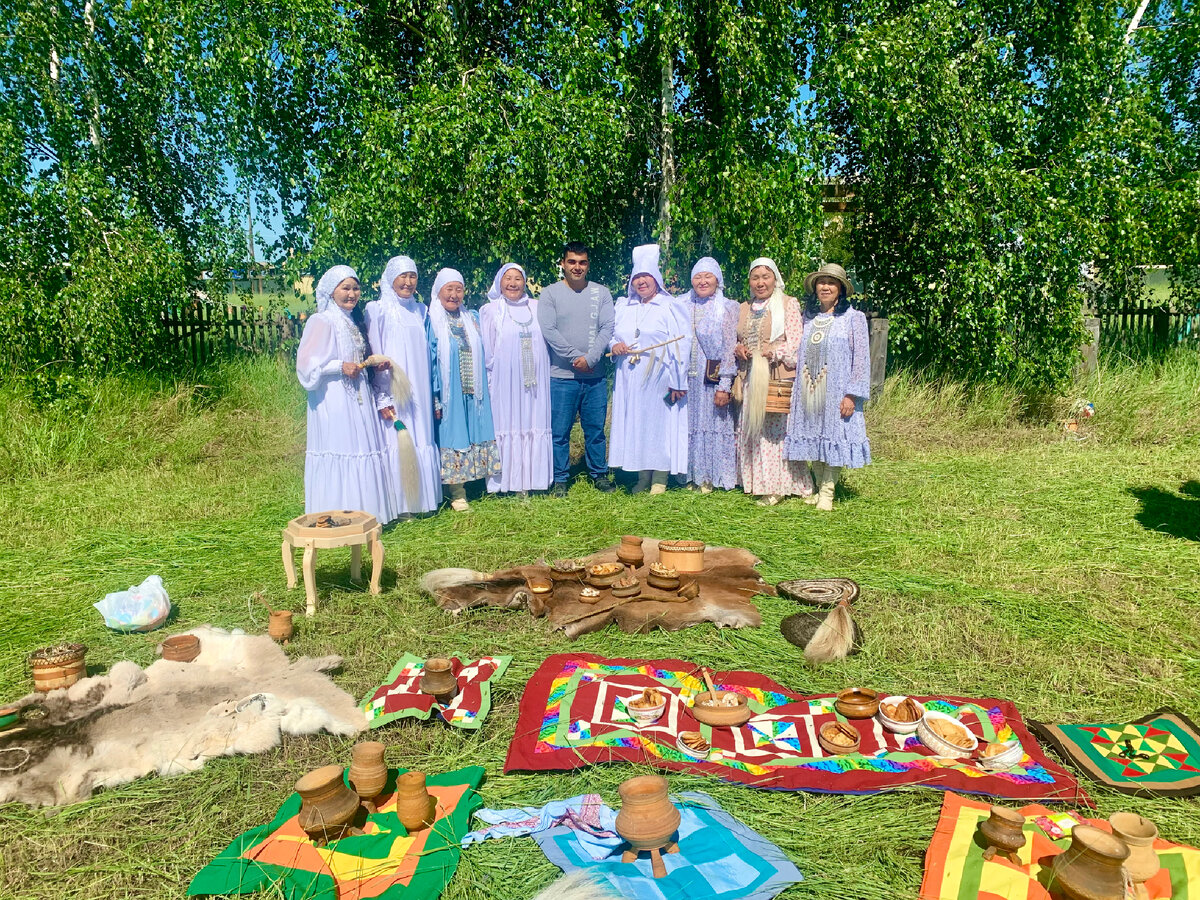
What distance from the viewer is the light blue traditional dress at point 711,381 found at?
6953 millimetres

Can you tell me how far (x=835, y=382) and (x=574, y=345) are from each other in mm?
2196

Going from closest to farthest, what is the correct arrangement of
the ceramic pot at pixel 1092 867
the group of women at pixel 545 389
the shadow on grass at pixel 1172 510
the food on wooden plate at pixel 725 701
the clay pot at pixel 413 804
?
the ceramic pot at pixel 1092 867
the clay pot at pixel 413 804
the food on wooden plate at pixel 725 701
the group of women at pixel 545 389
the shadow on grass at pixel 1172 510

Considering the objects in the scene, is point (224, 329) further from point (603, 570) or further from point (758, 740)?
point (758, 740)

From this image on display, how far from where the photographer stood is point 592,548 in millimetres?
5758

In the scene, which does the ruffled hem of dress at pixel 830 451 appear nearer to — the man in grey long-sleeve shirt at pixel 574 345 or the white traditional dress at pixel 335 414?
the man in grey long-sleeve shirt at pixel 574 345

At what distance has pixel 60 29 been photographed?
8.88 m

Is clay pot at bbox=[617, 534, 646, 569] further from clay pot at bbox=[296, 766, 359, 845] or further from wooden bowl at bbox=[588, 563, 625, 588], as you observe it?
clay pot at bbox=[296, 766, 359, 845]

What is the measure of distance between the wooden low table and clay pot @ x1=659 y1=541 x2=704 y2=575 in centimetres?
171

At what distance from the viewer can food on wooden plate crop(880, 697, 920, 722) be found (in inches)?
128

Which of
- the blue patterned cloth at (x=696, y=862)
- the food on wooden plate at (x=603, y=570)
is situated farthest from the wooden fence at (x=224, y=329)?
the blue patterned cloth at (x=696, y=862)

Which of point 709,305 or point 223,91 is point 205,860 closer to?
point 709,305

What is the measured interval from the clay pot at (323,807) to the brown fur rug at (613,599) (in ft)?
5.86

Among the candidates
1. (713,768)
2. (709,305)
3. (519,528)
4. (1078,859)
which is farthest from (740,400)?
(1078,859)

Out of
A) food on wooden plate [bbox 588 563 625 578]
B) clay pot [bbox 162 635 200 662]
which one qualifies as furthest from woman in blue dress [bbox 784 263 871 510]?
clay pot [bbox 162 635 200 662]
